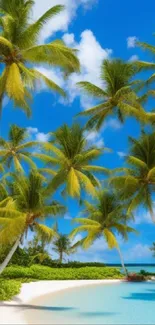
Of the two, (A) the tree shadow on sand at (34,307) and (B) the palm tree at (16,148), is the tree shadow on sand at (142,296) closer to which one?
(A) the tree shadow on sand at (34,307)

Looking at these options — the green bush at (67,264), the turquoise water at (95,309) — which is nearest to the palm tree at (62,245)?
the green bush at (67,264)

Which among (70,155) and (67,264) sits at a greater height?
(70,155)

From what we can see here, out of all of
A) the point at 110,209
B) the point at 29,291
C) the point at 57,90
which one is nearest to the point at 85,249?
the point at 110,209

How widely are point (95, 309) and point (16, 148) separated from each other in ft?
45.3

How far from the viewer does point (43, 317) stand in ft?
37.9

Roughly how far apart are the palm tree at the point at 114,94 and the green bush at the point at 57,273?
30.6ft

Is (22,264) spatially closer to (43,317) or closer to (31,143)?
(31,143)

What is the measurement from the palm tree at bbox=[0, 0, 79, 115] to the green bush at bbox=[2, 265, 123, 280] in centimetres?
1145

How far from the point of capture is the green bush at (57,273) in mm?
23598

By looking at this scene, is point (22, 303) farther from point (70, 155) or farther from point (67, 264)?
point (67, 264)

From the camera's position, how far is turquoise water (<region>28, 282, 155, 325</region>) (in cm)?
1141

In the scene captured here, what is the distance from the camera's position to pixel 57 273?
27.3 m

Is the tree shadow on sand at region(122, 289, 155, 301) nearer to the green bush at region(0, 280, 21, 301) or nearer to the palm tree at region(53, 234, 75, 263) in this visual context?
the green bush at region(0, 280, 21, 301)

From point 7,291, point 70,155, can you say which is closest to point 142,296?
point 7,291
